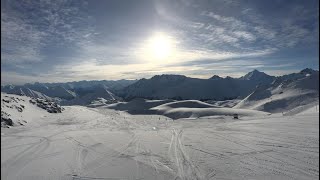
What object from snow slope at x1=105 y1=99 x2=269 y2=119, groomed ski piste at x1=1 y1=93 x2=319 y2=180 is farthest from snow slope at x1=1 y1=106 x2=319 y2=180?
snow slope at x1=105 y1=99 x2=269 y2=119

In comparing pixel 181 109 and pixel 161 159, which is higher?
pixel 161 159

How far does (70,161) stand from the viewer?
14.9 meters

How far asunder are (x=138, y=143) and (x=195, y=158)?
6632 mm

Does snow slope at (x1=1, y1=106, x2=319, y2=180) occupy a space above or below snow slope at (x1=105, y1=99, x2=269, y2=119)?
above

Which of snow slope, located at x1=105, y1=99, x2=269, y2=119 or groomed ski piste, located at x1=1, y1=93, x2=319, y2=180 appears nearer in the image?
groomed ski piste, located at x1=1, y1=93, x2=319, y2=180

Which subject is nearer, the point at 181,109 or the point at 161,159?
the point at 161,159

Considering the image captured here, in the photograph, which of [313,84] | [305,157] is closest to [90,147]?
[305,157]

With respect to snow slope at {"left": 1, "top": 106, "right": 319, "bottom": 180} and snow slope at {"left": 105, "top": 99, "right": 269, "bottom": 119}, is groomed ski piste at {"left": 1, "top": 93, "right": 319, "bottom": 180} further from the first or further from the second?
snow slope at {"left": 105, "top": 99, "right": 269, "bottom": 119}

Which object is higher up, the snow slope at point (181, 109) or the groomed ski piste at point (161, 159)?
the groomed ski piste at point (161, 159)

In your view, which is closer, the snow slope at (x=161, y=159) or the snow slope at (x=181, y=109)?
the snow slope at (x=161, y=159)

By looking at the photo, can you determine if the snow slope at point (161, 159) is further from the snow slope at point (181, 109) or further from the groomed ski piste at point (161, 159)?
the snow slope at point (181, 109)

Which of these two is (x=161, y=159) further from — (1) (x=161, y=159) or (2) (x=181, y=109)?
(2) (x=181, y=109)

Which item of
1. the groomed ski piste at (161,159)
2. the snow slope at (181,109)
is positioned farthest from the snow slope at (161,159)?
the snow slope at (181,109)

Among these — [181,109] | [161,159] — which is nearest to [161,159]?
[161,159]
